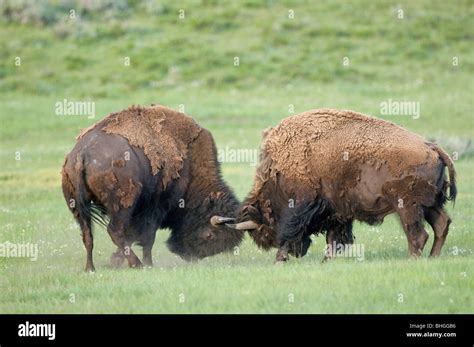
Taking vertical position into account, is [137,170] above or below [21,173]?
above

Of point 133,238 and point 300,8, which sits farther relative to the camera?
point 300,8

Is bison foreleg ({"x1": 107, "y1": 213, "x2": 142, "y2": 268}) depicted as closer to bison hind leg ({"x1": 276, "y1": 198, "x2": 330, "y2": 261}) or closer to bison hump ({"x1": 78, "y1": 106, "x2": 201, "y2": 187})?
bison hump ({"x1": 78, "y1": 106, "x2": 201, "y2": 187})

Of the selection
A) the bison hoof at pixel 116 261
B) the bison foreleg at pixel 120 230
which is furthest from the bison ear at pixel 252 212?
the bison hoof at pixel 116 261

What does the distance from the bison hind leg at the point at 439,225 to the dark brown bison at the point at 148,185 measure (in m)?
2.61

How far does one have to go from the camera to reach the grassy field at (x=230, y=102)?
37.1 feet

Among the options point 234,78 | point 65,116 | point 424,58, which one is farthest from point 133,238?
point 424,58

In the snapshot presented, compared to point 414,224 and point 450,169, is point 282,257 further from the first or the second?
point 450,169

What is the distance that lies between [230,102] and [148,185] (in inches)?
758

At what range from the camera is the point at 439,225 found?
42.2 ft

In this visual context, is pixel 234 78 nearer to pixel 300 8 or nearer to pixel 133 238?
pixel 300 8

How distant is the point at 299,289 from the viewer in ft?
36.9

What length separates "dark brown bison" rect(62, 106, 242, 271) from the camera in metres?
13.2

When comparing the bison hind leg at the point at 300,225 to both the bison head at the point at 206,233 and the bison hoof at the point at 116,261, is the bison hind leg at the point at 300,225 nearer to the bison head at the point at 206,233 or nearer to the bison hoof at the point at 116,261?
the bison head at the point at 206,233

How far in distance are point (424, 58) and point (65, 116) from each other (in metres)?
12.8
